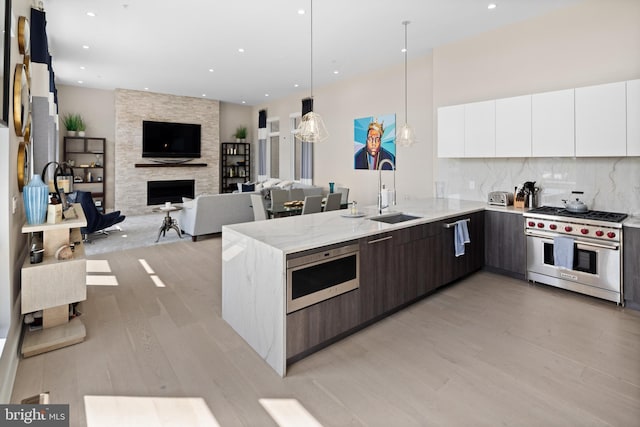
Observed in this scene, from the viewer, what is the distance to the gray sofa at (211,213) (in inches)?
251

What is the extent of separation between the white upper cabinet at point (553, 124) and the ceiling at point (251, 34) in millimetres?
1135

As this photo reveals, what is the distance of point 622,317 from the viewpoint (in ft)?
10.5

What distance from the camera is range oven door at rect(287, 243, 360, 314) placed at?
2363mm

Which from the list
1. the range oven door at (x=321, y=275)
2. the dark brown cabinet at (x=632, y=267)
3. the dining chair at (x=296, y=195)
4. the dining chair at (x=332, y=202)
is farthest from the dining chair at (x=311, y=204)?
the dark brown cabinet at (x=632, y=267)

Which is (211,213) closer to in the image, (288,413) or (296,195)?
(296,195)

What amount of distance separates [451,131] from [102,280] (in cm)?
505

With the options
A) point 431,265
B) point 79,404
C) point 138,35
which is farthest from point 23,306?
point 138,35

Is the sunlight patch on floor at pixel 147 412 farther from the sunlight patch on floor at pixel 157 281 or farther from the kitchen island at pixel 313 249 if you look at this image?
the sunlight patch on floor at pixel 157 281

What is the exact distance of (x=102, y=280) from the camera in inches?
169

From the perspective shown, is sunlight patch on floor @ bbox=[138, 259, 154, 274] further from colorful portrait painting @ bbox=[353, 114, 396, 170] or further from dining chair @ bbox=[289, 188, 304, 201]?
colorful portrait painting @ bbox=[353, 114, 396, 170]

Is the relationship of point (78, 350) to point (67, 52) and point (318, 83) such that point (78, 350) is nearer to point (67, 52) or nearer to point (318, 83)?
point (67, 52)

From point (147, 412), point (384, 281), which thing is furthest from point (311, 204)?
point (147, 412)

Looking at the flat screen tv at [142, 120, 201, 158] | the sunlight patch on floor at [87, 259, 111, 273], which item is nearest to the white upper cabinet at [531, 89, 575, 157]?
the sunlight patch on floor at [87, 259, 111, 273]

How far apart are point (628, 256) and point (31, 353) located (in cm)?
524
